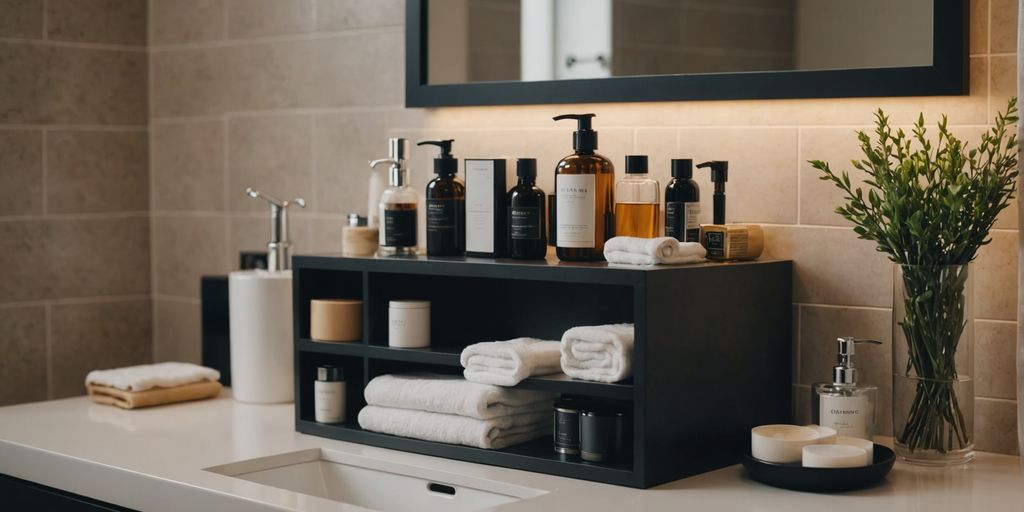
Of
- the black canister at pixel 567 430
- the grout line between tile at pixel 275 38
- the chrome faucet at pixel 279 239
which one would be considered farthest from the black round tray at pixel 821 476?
the grout line between tile at pixel 275 38

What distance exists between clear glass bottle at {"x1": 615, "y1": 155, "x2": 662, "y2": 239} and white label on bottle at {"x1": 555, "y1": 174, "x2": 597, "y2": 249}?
0.05m

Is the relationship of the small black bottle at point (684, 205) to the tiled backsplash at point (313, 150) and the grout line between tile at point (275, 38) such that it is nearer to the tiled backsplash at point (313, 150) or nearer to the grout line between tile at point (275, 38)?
the tiled backsplash at point (313, 150)

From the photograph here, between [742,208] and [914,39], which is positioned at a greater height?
[914,39]

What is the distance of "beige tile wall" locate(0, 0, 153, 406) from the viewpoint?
2.40m

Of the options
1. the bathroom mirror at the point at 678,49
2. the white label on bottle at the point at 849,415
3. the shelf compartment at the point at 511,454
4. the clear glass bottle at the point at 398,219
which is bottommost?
the shelf compartment at the point at 511,454

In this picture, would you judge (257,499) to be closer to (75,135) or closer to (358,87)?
(358,87)

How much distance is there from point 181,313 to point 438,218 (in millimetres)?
985

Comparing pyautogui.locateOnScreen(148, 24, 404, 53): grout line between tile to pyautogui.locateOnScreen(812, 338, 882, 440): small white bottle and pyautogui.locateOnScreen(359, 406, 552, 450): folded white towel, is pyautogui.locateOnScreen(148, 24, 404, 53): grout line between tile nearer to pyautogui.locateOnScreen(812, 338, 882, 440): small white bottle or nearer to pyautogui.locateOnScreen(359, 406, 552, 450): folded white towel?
pyautogui.locateOnScreen(359, 406, 552, 450): folded white towel

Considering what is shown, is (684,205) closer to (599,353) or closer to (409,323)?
(599,353)

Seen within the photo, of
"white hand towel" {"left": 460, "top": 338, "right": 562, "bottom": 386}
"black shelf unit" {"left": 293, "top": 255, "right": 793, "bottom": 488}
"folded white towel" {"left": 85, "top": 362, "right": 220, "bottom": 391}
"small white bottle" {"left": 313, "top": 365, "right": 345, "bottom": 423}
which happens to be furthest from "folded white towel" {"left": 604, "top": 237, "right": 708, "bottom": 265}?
"folded white towel" {"left": 85, "top": 362, "right": 220, "bottom": 391}

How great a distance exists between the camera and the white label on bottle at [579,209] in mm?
1635

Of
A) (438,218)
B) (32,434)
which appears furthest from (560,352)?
(32,434)

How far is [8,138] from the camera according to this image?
239cm

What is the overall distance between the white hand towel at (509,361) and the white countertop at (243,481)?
0.12m
